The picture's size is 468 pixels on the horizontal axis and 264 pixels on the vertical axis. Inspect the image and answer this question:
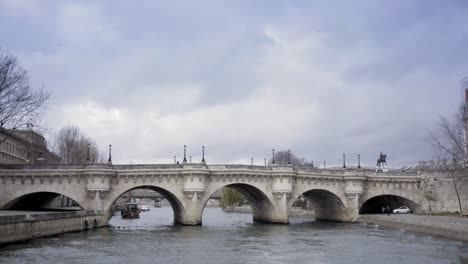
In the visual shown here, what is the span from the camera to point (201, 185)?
59281 millimetres

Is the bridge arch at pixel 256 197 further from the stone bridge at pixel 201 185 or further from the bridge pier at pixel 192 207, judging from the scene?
the bridge pier at pixel 192 207

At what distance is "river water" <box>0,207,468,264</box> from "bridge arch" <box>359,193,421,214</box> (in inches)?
885

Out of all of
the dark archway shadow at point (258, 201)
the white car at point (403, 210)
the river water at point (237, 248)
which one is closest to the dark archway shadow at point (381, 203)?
the white car at point (403, 210)

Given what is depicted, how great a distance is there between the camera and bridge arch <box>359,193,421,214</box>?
71.9 metres

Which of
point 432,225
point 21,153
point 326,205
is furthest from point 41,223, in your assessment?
point 21,153

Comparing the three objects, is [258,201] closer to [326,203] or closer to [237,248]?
[326,203]

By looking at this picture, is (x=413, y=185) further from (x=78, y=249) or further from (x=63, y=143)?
(x=63, y=143)

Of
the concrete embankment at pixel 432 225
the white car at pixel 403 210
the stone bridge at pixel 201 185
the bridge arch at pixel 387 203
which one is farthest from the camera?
the white car at pixel 403 210

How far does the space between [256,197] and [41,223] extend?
34659 millimetres

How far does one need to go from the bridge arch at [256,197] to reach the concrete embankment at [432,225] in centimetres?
1313

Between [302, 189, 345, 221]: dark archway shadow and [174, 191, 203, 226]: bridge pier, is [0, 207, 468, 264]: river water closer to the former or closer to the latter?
[174, 191, 203, 226]: bridge pier

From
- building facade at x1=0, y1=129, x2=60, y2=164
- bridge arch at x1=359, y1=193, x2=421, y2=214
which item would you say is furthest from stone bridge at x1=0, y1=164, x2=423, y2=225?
building facade at x1=0, y1=129, x2=60, y2=164

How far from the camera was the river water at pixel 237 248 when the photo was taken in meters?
32.7

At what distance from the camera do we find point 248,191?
71.2 metres
